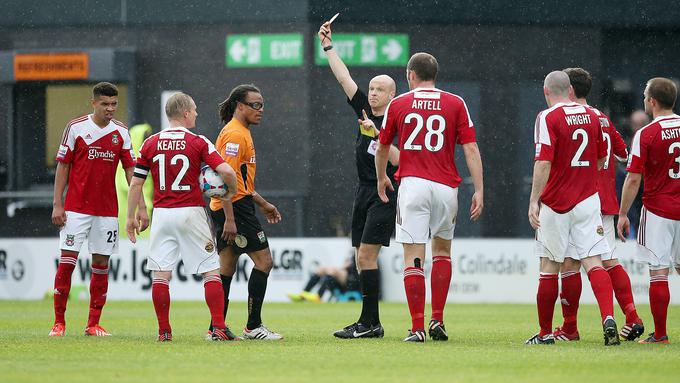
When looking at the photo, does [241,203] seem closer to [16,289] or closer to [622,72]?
[16,289]

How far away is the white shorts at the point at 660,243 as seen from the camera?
11469 mm

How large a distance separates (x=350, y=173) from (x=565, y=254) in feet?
47.4

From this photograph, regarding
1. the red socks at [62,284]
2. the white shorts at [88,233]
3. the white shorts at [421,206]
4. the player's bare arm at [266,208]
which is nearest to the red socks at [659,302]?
the white shorts at [421,206]

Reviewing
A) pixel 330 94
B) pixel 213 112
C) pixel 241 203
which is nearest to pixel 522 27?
pixel 330 94

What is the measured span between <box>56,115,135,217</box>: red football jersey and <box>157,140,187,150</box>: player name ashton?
147 cm

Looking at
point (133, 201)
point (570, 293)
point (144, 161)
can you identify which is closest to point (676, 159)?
point (570, 293)

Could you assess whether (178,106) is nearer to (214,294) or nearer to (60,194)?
(214,294)

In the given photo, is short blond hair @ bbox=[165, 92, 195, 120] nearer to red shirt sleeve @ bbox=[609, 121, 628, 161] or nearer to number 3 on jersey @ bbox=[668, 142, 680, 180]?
red shirt sleeve @ bbox=[609, 121, 628, 161]

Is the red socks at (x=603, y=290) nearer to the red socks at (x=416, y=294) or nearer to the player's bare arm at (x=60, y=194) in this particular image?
the red socks at (x=416, y=294)

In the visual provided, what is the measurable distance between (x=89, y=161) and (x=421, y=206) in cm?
323

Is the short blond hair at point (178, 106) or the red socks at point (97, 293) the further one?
the red socks at point (97, 293)

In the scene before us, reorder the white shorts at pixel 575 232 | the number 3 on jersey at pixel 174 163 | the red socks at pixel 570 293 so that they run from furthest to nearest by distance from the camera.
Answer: the red socks at pixel 570 293 → the number 3 on jersey at pixel 174 163 → the white shorts at pixel 575 232

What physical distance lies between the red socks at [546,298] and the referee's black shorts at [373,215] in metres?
1.51

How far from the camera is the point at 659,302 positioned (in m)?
11.5
